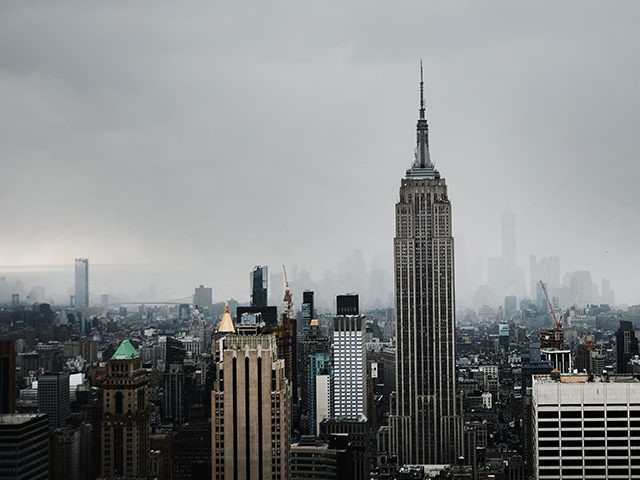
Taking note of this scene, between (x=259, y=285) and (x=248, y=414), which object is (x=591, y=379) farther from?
(x=259, y=285)

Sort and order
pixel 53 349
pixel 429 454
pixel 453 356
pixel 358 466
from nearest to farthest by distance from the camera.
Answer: pixel 53 349 < pixel 358 466 < pixel 429 454 < pixel 453 356

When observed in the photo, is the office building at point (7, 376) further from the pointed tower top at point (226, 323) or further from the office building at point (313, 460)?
the office building at point (313, 460)

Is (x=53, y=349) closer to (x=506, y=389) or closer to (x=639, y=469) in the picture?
(x=639, y=469)

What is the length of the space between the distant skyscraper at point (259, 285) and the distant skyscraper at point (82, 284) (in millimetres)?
1678

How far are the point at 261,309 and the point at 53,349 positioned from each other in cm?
214

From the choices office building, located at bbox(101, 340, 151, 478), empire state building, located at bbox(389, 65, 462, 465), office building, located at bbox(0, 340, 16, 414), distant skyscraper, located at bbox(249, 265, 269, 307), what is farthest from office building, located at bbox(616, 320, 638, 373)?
office building, located at bbox(0, 340, 16, 414)

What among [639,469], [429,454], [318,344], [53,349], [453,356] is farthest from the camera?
[453,356]

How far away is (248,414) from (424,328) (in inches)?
440

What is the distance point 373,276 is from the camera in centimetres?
1259

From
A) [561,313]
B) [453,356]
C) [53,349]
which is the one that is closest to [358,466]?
[561,313]

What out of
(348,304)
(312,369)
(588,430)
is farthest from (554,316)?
(588,430)

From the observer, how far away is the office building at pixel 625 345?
38.3ft

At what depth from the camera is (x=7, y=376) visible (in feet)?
25.0

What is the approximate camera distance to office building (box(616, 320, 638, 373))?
11.7m
